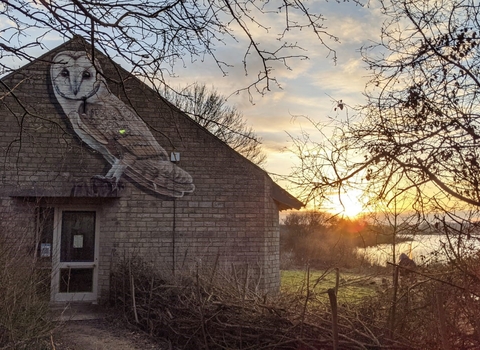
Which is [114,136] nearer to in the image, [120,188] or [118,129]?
[118,129]

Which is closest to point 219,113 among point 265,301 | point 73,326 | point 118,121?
point 118,121

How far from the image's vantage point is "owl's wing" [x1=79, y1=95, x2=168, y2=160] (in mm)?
10688

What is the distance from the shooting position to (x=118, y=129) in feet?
35.5

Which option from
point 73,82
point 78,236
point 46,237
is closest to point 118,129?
point 73,82

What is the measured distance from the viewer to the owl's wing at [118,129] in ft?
35.1

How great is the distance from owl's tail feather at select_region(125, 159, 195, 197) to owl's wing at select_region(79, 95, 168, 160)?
207 mm

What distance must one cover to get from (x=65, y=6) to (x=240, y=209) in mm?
7264

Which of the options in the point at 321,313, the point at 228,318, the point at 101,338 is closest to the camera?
the point at 321,313

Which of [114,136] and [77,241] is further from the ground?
[114,136]

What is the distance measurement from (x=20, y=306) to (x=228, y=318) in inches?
106

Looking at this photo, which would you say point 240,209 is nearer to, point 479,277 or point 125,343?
point 125,343

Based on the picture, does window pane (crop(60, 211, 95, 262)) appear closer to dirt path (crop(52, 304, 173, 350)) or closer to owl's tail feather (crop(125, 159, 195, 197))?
owl's tail feather (crop(125, 159, 195, 197))

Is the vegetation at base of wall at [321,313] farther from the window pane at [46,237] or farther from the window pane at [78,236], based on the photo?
the window pane at [46,237]

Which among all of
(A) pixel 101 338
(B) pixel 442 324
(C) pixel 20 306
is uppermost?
(B) pixel 442 324
